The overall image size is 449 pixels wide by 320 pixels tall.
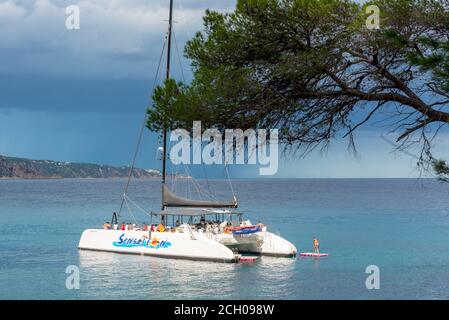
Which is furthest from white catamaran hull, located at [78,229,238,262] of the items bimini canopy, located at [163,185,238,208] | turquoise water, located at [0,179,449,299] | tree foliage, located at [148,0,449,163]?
tree foliage, located at [148,0,449,163]

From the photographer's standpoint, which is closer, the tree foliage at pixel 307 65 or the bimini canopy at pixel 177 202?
the tree foliage at pixel 307 65

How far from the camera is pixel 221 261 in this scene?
37656 millimetres

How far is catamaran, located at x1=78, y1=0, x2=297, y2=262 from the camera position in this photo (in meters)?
38.4

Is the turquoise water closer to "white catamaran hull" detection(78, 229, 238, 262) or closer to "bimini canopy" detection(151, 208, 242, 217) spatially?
"white catamaran hull" detection(78, 229, 238, 262)

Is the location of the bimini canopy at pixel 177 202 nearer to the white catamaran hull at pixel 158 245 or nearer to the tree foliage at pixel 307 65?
the white catamaran hull at pixel 158 245

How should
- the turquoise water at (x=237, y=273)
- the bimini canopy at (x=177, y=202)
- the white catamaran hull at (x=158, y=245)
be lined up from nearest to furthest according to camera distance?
1. the turquoise water at (x=237, y=273)
2. the white catamaran hull at (x=158, y=245)
3. the bimini canopy at (x=177, y=202)

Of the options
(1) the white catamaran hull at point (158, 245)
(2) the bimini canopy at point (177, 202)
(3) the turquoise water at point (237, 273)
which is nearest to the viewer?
(3) the turquoise water at point (237, 273)

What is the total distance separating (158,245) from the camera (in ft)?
132

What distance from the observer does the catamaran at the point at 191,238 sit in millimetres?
38375

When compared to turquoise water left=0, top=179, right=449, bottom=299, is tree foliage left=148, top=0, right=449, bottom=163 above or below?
above

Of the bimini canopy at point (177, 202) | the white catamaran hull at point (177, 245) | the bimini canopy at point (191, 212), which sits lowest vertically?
the white catamaran hull at point (177, 245)

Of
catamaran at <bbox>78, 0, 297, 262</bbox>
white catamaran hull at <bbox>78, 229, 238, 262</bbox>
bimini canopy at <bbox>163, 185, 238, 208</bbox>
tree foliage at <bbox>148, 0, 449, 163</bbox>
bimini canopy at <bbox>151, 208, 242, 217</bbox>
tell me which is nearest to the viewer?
tree foliage at <bbox>148, 0, 449, 163</bbox>

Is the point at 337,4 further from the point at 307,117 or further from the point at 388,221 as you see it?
the point at 388,221

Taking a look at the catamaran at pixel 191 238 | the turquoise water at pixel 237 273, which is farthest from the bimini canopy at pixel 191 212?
the turquoise water at pixel 237 273
